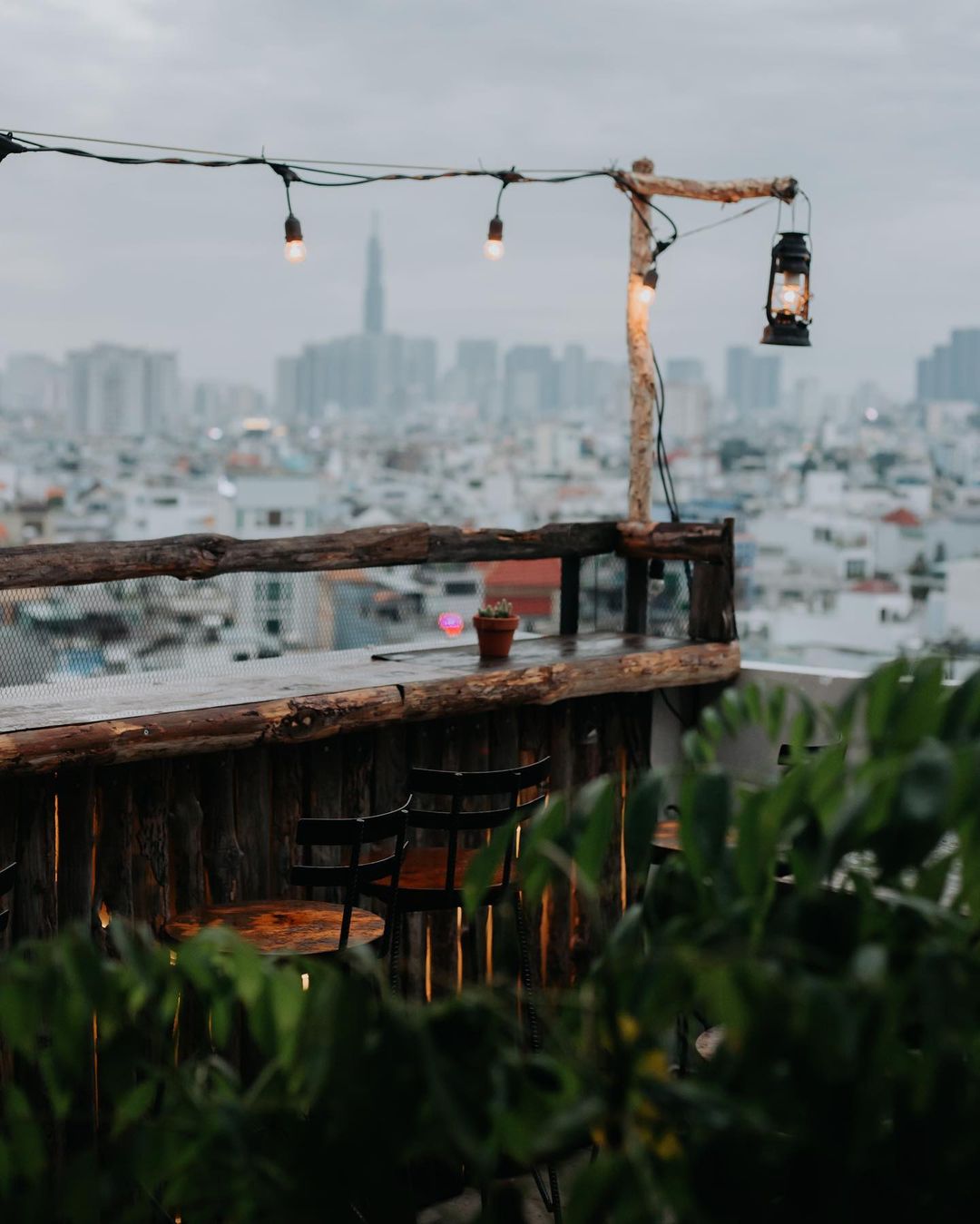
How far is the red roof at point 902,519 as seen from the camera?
28.5 m

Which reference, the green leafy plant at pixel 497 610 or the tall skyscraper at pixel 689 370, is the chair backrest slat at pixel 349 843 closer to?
the green leafy plant at pixel 497 610

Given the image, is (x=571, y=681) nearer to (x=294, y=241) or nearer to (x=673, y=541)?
(x=673, y=541)

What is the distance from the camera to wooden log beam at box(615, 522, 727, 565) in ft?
17.0

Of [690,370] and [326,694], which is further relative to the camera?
[690,370]

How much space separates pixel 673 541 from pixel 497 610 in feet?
2.46

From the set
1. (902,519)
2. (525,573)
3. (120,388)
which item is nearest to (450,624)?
(525,573)

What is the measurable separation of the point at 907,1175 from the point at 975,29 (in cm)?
2763

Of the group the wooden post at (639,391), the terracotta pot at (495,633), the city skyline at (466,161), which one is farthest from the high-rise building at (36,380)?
the terracotta pot at (495,633)

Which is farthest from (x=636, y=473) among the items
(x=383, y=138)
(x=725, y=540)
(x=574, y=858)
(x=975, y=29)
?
(x=383, y=138)

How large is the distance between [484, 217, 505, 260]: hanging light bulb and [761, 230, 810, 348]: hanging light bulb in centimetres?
91

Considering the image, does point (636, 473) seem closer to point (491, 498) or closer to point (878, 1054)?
point (878, 1054)

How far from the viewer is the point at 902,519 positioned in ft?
94.2

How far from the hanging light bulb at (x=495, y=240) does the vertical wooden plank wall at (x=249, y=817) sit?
5.03 ft

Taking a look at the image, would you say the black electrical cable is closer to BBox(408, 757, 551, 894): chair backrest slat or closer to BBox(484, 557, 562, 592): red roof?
BBox(484, 557, 562, 592): red roof
